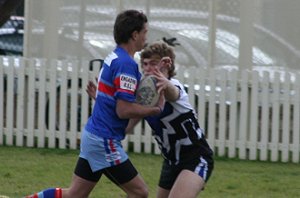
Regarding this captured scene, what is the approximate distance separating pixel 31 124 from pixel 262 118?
119 inches

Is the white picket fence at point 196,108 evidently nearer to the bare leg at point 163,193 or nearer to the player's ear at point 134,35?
the bare leg at point 163,193

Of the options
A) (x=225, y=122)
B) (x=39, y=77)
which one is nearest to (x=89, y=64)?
(x=39, y=77)

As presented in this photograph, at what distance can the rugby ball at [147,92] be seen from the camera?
20.7ft

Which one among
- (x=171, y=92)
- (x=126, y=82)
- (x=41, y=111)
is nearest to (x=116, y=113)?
(x=126, y=82)

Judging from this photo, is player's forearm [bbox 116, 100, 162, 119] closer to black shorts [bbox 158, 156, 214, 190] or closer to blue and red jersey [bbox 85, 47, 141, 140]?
blue and red jersey [bbox 85, 47, 141, 140]

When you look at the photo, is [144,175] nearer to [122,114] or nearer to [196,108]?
[196,108]

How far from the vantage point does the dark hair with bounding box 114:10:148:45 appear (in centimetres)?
647

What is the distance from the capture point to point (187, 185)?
639 cm

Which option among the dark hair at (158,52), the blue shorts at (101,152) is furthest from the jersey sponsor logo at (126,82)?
the blue shorts at (101,152)

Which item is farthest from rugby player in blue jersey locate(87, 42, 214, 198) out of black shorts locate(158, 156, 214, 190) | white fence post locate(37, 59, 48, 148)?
white fence post locate(37, 59, 48, 148)

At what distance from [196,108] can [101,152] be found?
5.10 metres

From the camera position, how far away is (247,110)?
11430 millimetres

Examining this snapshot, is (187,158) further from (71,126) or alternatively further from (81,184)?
(71,126)

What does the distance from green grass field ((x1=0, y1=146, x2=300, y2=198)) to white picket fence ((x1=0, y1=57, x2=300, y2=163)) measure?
0.66 feet
